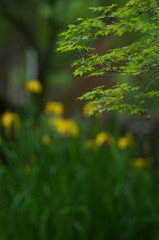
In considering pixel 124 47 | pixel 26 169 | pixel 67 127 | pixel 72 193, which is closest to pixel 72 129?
pixel 67 127

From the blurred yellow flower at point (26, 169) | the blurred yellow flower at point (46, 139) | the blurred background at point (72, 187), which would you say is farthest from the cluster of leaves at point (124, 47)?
the blurred yellow flower at point (46, 139)

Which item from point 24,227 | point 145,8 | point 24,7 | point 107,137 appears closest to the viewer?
point 145,8

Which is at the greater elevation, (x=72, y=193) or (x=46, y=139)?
(x=46, y=139)

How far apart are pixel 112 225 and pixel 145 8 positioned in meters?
2.59

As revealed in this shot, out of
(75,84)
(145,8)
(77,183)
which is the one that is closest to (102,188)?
(77,183)

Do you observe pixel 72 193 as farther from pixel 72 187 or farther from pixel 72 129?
pixel 72 129

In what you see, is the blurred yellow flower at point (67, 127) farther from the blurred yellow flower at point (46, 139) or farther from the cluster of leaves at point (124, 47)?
the cluster of leaves at point (124, 47)

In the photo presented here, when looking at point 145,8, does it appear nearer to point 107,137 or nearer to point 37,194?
point 37,194

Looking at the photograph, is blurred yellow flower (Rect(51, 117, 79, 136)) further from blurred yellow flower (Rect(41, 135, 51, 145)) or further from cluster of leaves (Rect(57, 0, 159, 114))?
cluster of leaves (Rect(57, 0, 159, 114))

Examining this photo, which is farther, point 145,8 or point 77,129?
point 77,129

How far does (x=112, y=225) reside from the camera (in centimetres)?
350

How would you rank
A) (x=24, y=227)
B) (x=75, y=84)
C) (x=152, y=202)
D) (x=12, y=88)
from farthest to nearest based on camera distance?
(x=12, y=88) → (x=75, y=84) → (x=152, y=202) → (x=24, y=227)

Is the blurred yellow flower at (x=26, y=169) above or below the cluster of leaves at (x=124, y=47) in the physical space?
below

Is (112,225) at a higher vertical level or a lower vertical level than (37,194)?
lower
